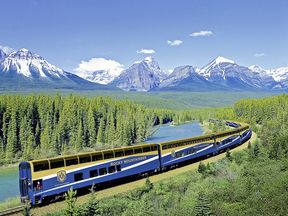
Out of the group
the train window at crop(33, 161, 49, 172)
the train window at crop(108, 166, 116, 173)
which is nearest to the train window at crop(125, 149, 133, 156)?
the train window at crop(108, 166, 116, 173)

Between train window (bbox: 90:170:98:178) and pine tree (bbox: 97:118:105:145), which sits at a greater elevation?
train window (bbox: 90:170:98:178)

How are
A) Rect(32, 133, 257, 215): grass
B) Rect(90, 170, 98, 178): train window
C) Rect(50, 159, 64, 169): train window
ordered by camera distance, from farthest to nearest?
Rect(90, 170, 98, 178): train window → Rect(50, 159, 64, 169): train window → Rect(32, 133, 257, 215): grass

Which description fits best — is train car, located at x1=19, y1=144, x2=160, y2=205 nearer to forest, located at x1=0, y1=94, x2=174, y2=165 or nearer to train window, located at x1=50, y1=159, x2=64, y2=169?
train window, located at x1=50, y1=159, x2=64, y2=169

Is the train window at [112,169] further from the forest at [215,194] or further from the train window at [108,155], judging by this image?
the forest at [215,194]

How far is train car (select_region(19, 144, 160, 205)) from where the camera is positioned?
1244 inches

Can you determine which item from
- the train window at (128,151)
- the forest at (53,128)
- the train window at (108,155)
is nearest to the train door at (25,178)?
the train window at (108,155)

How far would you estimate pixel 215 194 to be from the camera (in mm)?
31312

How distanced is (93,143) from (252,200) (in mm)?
70489

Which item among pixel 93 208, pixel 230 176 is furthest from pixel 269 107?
pixel 93 208

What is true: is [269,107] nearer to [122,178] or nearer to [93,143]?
[93,143]

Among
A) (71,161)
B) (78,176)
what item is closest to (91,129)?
(78,176)

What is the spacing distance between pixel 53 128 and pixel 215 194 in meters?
67.7

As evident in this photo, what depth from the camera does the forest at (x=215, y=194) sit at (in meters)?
24.6

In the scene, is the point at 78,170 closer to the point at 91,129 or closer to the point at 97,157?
the point at 97,157
